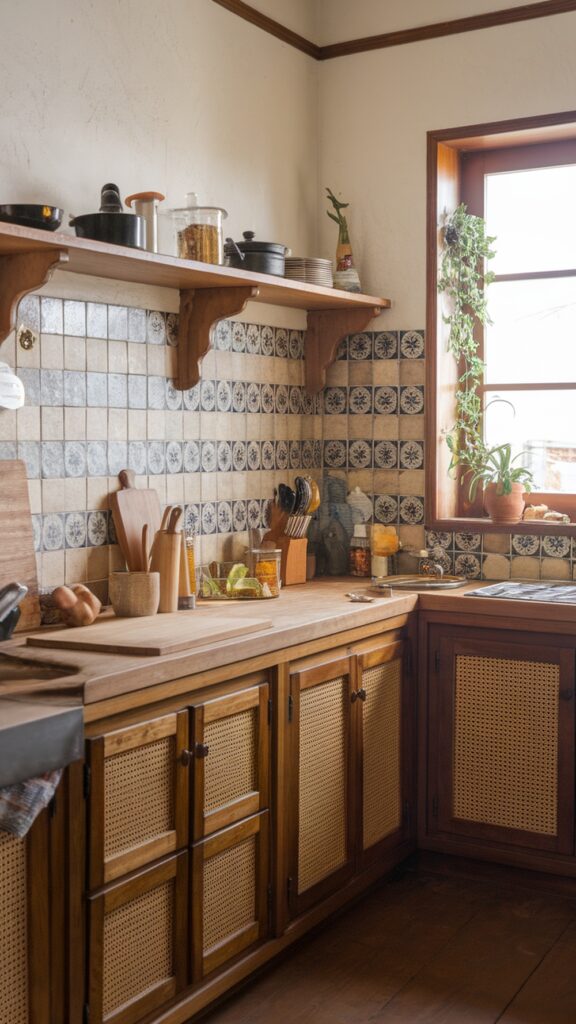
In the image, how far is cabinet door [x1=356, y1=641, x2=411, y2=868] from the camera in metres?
3.38

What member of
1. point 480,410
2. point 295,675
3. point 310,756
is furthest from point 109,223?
point 480,410

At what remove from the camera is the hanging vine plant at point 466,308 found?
4031 millimetres

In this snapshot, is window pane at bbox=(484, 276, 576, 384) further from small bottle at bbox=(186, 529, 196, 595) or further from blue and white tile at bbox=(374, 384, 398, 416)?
small bottle at bbox=(186, 529, 196, 595)

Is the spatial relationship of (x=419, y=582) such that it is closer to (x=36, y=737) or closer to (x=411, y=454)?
(x=411, y=454)

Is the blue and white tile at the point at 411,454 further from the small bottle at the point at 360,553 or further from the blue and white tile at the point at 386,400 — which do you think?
the small bottle at the point at 360,553

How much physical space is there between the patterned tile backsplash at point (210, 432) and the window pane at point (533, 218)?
0.46 metres

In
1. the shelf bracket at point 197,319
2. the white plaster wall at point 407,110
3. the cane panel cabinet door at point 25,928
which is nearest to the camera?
the cane panel cabinet door at point 25,928

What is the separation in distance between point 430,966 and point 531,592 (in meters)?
1.19

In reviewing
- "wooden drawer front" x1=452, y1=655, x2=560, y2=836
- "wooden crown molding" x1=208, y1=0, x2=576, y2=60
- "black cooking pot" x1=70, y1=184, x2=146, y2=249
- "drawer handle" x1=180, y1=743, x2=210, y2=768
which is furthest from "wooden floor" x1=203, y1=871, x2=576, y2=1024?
"wooden crown molding" x1=208, y1=0, x2=576, y2=60

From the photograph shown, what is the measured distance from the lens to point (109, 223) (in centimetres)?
281

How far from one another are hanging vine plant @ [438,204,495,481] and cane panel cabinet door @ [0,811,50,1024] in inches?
93.6

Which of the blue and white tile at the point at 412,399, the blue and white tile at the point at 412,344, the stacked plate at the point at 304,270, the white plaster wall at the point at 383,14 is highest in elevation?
the white plaster wall at the point at 383,14

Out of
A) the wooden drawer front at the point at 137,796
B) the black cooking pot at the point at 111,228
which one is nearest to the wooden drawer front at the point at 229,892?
the wooden drawer front at the point at 137,796

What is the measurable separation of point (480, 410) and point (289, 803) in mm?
1794
